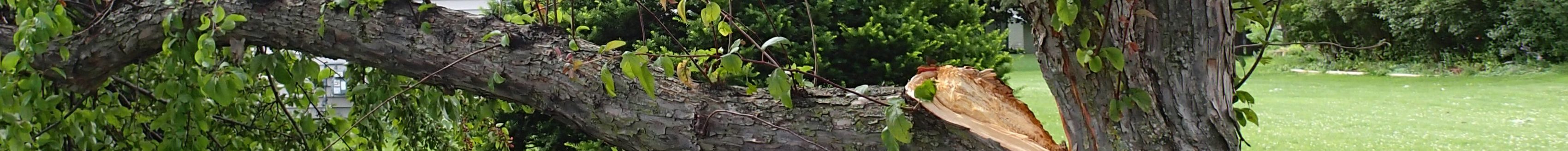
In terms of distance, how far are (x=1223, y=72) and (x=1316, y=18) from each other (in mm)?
9346

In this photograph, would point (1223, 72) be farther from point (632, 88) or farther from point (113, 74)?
point (113, 74)

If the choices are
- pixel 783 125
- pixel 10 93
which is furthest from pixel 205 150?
pixel 783 125

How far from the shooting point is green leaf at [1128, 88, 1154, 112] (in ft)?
3.81

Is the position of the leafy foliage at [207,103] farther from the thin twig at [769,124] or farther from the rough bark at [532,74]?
the thin twig at [769,124]

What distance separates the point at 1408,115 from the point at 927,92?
5.03 metres

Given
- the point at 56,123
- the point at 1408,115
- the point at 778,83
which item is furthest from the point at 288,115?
the point at 1408,115

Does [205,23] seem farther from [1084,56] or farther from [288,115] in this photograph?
[1084,56]

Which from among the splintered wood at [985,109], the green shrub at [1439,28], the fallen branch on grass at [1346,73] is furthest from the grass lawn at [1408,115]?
the splintered wood at [985,109]

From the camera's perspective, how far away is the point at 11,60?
4.65 ft

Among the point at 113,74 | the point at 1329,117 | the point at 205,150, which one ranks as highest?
the point at 113,74

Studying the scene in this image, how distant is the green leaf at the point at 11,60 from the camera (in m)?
1.42

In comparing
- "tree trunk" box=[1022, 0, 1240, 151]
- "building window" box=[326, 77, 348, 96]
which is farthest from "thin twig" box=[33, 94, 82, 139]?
"building window" box=[326, 77, 348, 96]

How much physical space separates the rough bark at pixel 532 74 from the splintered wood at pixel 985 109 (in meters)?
0.02

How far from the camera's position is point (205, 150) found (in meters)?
1.98
